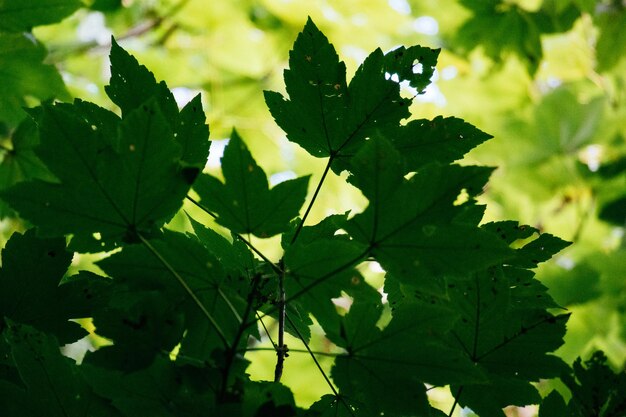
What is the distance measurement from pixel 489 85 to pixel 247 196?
99.1 inches

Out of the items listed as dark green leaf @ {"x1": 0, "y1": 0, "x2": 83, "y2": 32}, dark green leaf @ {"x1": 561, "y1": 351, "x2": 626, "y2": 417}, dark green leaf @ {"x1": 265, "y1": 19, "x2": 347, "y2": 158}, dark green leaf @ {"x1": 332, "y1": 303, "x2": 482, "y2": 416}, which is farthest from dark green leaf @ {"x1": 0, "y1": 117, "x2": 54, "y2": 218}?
dark green leaf @ {"x1": 561, "y1": 351, "x2": 626, "y2": 417}

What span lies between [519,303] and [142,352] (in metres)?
0.36

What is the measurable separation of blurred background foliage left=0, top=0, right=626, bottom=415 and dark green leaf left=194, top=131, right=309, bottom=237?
3.77ft

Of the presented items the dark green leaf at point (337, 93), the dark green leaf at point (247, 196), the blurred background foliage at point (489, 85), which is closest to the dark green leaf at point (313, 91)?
the dark green leaf at point (337, 93)

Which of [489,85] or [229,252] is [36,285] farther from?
[489,85]

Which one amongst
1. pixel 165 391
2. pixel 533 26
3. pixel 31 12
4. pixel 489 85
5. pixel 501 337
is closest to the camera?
pixel 165 391

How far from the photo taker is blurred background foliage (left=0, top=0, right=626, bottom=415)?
6.60ft

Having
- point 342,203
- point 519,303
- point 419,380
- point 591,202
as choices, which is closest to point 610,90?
point 591,202

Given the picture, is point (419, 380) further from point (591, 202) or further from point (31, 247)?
point (591, 202)

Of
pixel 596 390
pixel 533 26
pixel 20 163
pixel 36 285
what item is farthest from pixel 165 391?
pixel 533 26

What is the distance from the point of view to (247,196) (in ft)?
1.48

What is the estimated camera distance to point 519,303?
1.84 feet

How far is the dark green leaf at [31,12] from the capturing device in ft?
3.17

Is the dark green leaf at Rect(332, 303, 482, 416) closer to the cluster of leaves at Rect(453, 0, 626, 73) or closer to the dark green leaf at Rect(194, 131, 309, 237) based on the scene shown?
the dark green leaf at Rect(194, 131, 309, 237)
